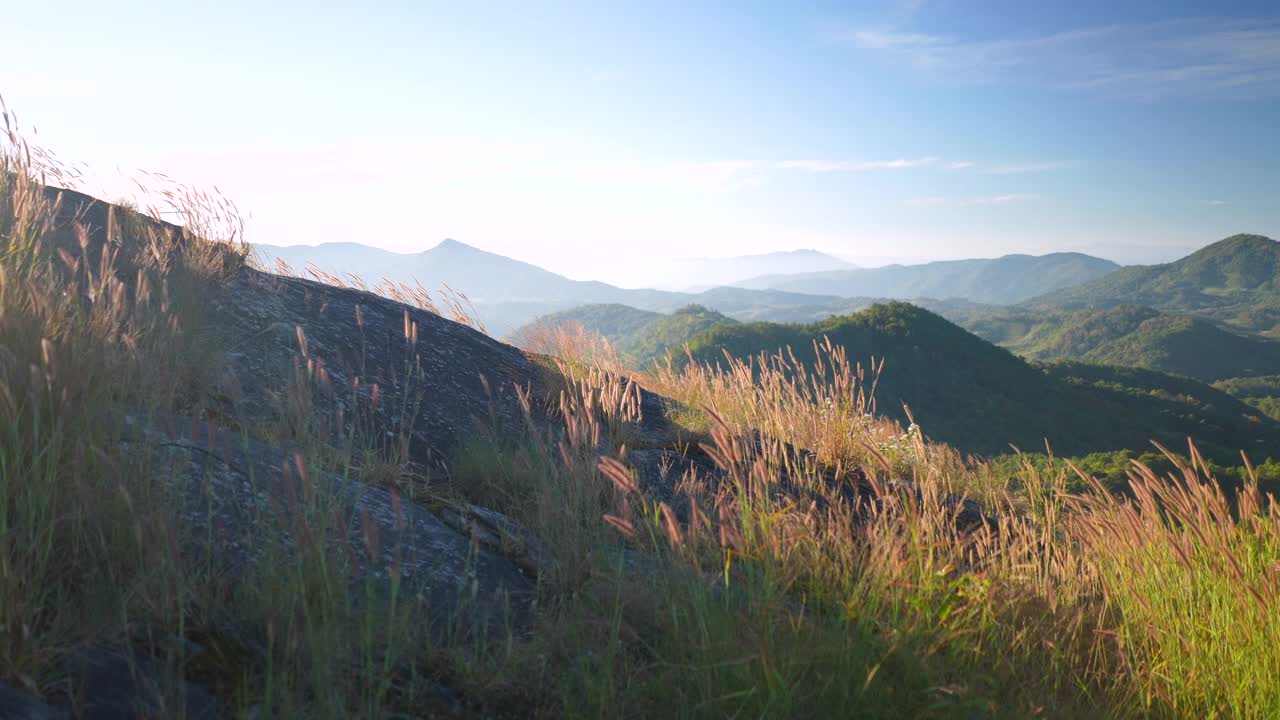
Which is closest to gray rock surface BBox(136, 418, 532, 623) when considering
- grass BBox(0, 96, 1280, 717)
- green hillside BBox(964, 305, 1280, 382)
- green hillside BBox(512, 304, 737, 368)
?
grass BBox(0, 96, 1280, 717)

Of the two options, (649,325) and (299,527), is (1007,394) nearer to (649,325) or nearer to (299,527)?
(649,325)

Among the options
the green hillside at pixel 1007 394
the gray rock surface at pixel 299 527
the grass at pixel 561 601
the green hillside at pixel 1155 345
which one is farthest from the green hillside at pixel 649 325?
the green hillside at pixel 1155 345

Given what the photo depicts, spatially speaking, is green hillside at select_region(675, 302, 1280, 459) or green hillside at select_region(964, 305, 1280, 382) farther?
green hillside at select_region(964, 305, 1280, 382)

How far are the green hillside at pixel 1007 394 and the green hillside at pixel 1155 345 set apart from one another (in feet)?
184

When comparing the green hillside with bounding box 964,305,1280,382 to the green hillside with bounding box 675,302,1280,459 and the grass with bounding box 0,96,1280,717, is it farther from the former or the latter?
the grass with bounding box 0,96,1280,717

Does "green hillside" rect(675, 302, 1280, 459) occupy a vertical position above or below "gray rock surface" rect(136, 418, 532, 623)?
below

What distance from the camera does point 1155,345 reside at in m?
129

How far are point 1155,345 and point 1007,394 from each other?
95400 mm

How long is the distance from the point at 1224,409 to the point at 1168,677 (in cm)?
8790

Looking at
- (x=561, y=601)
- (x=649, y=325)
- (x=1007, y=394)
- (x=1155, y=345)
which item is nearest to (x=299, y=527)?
(x=561, y=601)

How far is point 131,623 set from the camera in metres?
1.38

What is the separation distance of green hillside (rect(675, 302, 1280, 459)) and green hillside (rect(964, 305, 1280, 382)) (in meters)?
56.0

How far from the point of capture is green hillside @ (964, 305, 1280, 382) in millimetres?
124938

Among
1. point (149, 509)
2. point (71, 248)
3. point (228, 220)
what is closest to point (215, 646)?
point (149, 509)
